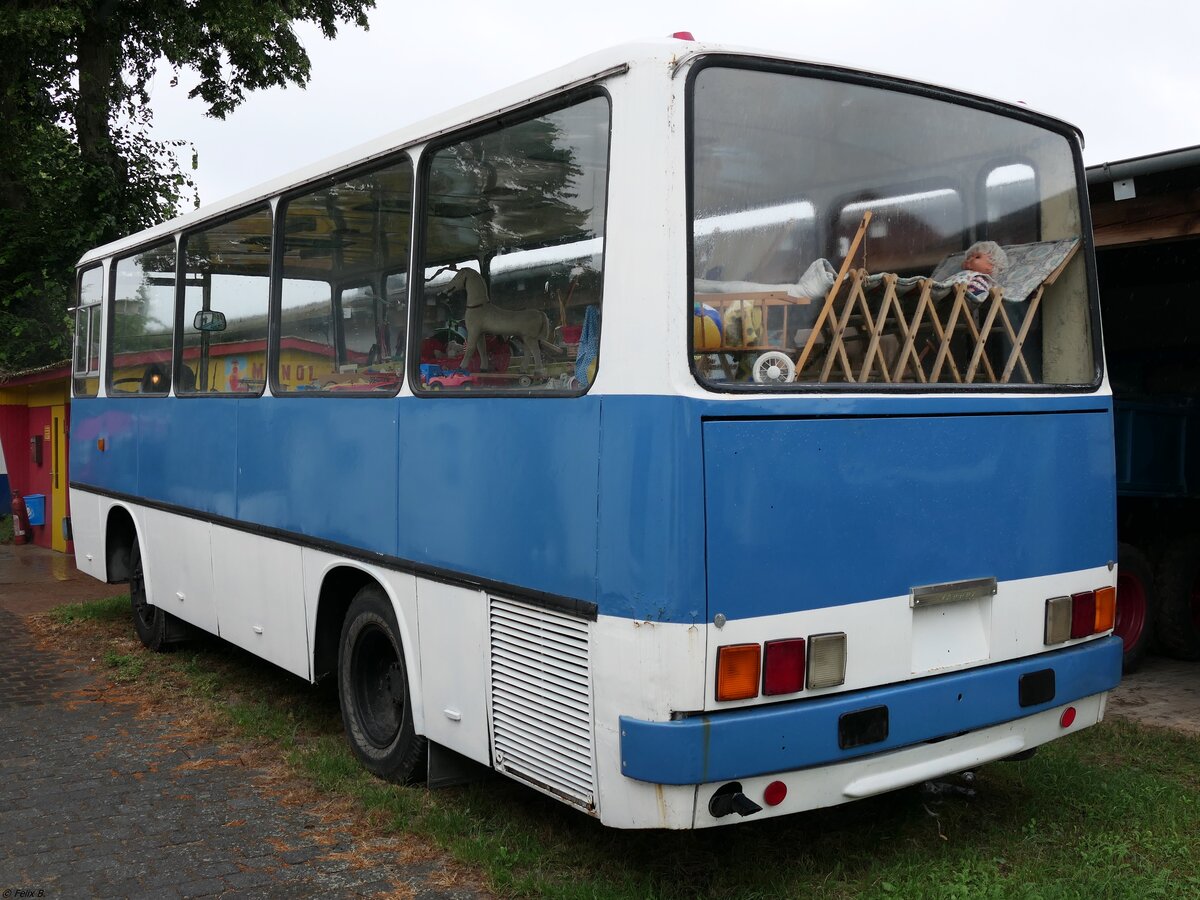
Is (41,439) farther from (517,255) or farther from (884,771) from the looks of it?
(884,771)

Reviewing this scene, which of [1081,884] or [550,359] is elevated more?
[550,359]

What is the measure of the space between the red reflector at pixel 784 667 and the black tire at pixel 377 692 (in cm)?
192

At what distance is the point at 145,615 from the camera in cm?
859

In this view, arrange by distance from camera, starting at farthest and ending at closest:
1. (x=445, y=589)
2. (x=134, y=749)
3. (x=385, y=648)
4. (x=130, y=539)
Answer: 1. (x=130, y=539)
2. (x=134, y=749)
3. (x=385, y=648)
4. (x=445, y=589)

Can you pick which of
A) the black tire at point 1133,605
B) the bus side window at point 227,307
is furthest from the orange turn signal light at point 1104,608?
the bus side window at point 227,307

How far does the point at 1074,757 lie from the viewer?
18.2 ft

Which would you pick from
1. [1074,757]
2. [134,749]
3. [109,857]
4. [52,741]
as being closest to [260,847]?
[109,857]

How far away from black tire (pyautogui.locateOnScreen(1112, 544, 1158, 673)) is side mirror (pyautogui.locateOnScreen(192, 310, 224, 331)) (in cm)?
562

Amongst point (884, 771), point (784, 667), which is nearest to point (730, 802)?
point (784, 667)

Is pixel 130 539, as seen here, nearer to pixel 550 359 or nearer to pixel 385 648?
pixel 385 648

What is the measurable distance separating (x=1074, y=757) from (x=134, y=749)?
14.9ft

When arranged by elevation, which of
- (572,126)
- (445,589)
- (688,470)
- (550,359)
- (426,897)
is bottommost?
(426,897)

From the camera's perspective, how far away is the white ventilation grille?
3842mm

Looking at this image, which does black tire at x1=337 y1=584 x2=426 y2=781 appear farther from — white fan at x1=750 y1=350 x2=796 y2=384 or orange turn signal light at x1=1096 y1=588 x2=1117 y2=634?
orange turn signal light at x1=1096 y1=588 x2=1117 y2=634
